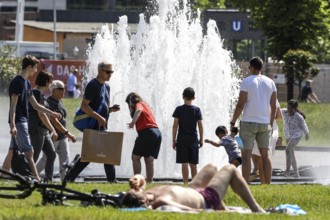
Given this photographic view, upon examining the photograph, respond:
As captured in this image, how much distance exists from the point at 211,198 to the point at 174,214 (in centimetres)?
75

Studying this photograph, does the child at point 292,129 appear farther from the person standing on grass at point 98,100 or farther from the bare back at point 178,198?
the bare back at point 178,198

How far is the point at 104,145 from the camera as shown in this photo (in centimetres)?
1619

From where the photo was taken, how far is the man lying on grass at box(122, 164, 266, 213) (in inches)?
478

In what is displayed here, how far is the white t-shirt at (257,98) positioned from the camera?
1723cm

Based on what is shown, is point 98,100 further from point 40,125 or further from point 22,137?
point 22,137

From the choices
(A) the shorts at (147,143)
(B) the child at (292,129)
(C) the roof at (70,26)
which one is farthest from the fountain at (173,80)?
(C) the roof at (70,26)

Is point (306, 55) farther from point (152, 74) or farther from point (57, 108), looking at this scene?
point (57, 108)

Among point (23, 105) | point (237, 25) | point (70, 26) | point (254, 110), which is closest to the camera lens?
point (23, 105)

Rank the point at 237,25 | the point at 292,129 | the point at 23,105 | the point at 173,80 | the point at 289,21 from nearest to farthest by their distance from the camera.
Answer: the point at 23,105, the point at 292,129, the point at 173,80, the point at 289,21, the point at 237,25

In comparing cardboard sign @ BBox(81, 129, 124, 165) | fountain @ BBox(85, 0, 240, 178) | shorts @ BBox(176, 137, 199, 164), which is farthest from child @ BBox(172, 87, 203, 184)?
fountain @ BBox(85, 0, 240, 178)

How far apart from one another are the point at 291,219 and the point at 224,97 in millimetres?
12659

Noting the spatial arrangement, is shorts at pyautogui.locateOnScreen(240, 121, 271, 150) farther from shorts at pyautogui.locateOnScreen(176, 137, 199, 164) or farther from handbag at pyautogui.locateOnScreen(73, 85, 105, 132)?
handbag at pyautogui.locateOnScreen(73, 85, 105, 132)

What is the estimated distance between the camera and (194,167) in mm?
18703

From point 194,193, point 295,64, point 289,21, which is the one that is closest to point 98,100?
point 194,193
